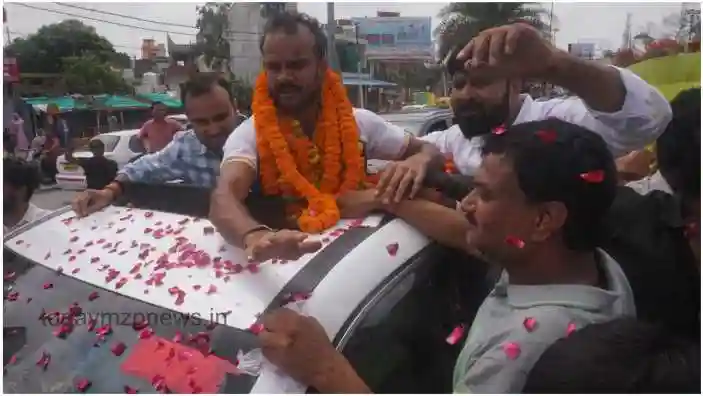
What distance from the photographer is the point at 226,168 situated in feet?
4.95

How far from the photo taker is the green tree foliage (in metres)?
1.49

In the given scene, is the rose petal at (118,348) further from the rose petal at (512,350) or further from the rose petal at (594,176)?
the rose petal at (594,176)

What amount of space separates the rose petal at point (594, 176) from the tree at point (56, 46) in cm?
106

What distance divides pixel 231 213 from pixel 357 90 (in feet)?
1.28

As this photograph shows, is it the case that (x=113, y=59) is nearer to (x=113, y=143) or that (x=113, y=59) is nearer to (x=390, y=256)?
(x=113, y=143)

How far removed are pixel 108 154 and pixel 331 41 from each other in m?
0.57

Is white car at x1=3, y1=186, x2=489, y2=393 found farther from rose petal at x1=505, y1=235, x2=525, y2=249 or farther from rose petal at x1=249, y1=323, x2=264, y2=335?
rose petal at x1=505, y1=235, x2=525, y2=249

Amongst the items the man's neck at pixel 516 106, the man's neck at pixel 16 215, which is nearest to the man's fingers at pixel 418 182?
the man's neck at pixel 516 106

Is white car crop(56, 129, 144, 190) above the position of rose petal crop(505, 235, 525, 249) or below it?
above

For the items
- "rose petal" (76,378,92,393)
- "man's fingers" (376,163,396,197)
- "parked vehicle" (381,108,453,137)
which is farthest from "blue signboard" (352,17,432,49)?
"rose petal" (76,378,92,393)

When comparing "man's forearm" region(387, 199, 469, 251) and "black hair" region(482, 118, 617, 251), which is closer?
"black hair" region(482, 118, 617, 251)

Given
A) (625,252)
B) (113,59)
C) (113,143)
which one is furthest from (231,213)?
(625,252)

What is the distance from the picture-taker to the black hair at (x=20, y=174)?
4.84 ft

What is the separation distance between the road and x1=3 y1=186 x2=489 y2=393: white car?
3cm
